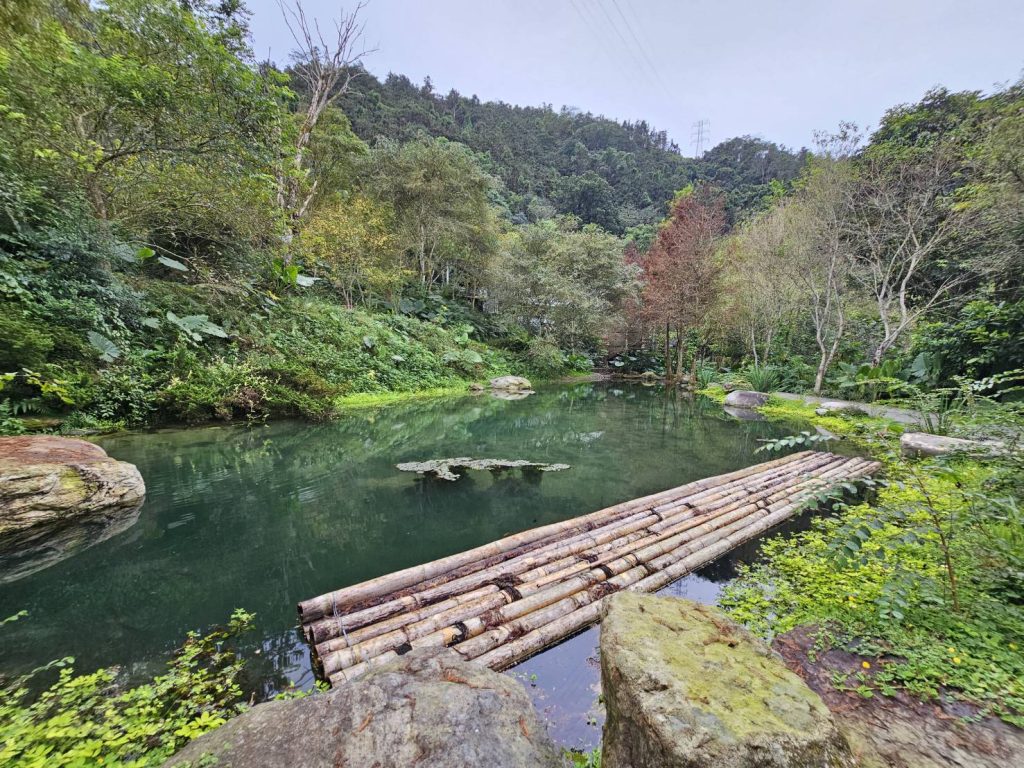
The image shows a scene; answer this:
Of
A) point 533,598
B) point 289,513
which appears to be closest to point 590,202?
point 289,513

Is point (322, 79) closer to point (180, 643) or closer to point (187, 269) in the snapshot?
point (187, 269)

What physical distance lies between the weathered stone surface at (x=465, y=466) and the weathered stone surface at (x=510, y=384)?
368 inches

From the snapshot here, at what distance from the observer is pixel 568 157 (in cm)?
5341

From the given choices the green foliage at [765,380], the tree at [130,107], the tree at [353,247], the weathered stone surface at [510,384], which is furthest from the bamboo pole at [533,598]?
the tree at [353,247]

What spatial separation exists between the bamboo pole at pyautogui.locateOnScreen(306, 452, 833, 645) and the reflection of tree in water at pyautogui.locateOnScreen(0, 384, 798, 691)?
264 mm

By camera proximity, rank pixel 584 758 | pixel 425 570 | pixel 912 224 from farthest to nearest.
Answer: pixel 912 224 < pixel 425 570 < pixel 584 758

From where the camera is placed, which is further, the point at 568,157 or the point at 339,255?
the point at 568,157

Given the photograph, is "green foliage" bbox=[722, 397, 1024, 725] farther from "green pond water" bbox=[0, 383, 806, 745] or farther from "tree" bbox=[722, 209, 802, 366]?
"tree" bbox=[722, 209, 802, 366]

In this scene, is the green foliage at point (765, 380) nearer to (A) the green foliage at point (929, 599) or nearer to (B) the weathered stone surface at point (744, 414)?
(B) the weathered stone surface at point (744, 414)

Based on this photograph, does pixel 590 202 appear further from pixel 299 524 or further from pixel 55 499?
pixel 55 499

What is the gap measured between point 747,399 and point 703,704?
1425cm

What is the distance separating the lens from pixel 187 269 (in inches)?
379

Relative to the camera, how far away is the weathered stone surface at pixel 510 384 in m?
15.9

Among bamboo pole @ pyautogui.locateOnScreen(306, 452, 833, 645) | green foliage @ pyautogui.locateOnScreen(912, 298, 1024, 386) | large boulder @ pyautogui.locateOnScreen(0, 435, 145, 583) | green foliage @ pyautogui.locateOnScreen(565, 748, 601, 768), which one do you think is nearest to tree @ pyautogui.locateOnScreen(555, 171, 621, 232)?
green foliage @ pyautogui.locateOnScreen(912, 298, 1024, 386)
